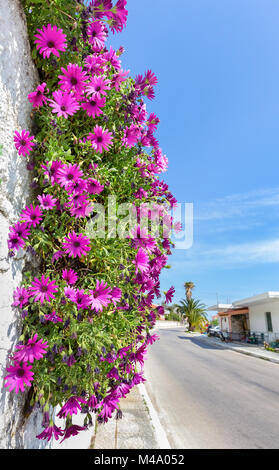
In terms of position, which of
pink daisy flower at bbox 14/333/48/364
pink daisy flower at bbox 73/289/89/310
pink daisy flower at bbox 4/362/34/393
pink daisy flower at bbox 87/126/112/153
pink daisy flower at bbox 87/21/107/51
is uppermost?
pink daisy flower at bbox 87/21/107/51

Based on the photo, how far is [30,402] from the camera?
1.56m

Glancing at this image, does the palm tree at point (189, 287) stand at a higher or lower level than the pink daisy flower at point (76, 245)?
higher

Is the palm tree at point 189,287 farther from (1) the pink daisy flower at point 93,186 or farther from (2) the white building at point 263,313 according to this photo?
(1) the pink daisy flower at point 93,186

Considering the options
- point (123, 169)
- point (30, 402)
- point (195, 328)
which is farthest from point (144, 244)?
point (195, 328)

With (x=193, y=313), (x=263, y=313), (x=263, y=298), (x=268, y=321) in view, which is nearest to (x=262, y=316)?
(x=263, y=313)

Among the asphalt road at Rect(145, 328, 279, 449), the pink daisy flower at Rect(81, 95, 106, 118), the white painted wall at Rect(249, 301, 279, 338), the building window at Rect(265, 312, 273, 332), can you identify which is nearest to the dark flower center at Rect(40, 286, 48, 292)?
the pink daisy flower at Rect(81, 95, 106, 118)

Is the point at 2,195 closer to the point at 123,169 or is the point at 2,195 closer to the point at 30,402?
the point at 123,169

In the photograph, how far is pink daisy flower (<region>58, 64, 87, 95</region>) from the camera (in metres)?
1.62

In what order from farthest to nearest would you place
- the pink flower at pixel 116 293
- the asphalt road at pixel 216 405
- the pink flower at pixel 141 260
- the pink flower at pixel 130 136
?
the asphalt road at pixel 216 405 < the pink flower at pixel 130 136 < the pink flower at pixel 141 260 < the pink flower at pixel 116 293

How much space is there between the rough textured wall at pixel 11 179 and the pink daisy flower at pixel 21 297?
0.10 ft

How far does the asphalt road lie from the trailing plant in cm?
429

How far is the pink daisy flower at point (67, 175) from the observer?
1567 mm

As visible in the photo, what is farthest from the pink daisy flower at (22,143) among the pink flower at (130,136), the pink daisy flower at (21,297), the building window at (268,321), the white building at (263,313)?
the building window at (268,321)

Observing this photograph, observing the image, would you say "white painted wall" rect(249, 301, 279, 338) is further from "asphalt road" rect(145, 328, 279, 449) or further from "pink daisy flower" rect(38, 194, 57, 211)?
"pink daisy flower" rect(38, 194, 57, 211)
